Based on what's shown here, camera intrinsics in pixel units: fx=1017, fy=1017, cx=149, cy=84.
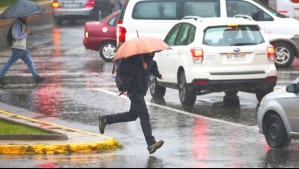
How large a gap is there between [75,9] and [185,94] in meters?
20.3

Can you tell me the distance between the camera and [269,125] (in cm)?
1490

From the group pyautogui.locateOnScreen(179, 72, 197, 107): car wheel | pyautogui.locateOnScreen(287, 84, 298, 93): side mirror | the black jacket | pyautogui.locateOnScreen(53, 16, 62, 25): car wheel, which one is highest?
the black jacket

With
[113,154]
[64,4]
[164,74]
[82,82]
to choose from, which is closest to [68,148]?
[113,154]

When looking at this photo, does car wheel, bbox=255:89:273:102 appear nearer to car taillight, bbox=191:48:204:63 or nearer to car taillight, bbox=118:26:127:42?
car taillight, bbox=191:48:204:63

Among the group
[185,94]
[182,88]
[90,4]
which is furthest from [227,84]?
[90,4]

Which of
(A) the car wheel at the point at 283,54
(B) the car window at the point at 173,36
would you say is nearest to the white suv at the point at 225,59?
(B) the car window at the point at 173,36

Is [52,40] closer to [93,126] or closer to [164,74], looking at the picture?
[164,74]

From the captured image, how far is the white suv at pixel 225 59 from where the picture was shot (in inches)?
759

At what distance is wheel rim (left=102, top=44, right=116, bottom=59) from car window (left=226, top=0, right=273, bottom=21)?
437 centimetres

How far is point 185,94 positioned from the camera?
19750 mm

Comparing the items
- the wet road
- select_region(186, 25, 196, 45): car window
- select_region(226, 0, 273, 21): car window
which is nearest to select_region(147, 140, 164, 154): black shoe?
the wet road

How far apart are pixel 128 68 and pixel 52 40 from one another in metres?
20.8

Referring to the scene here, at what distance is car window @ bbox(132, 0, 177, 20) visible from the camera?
2531 centimetres

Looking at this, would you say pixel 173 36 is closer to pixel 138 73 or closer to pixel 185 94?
pixel 185 94
